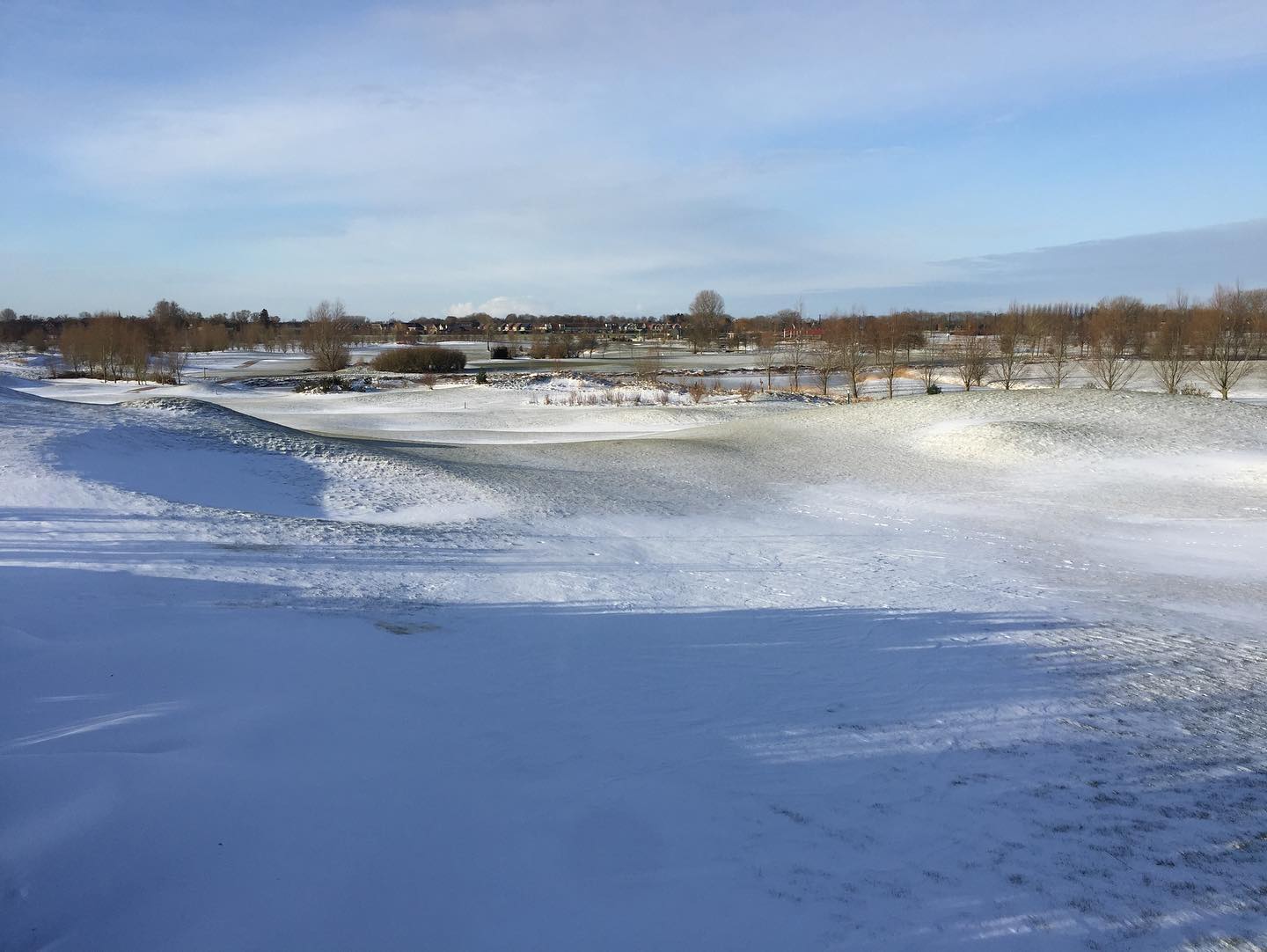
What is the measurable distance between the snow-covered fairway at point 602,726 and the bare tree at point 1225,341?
32.1 meters

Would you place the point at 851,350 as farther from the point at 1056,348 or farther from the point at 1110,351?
the point at 1056,348

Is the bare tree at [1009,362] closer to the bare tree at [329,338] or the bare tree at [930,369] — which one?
the bare tree at [930,369]

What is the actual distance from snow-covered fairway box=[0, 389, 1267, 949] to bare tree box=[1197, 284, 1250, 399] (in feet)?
105

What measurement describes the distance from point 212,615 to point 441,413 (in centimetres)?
3036

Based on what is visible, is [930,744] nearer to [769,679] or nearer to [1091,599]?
[769,679]

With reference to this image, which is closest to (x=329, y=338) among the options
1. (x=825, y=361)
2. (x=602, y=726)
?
(x=825, y=361)

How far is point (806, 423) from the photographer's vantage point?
28.6 metres

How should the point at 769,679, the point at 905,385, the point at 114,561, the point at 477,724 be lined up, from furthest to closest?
1. the point at 905,385
2. the point at 114,561
3. the point at 769,679
4. the point at 477,724

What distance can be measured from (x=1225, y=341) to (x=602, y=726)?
4633 cm

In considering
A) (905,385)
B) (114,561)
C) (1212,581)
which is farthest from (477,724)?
(905,385)

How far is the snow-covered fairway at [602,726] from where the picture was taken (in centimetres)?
466

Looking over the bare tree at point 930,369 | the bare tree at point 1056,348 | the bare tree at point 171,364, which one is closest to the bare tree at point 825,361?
the bare tree at point 930,369

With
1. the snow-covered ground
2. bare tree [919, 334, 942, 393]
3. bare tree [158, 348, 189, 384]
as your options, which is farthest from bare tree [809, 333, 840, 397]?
bare tree [158, 348, 189, 384]

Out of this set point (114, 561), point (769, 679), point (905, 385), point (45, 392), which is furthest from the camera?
point (905, 385)
